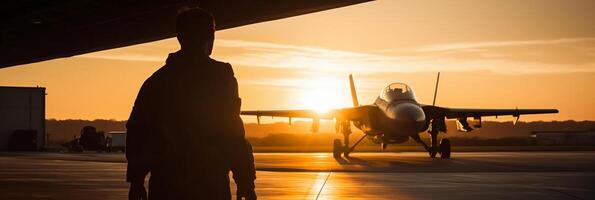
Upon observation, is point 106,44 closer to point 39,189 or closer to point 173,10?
point 173,10

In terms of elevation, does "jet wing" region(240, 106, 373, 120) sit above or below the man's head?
below

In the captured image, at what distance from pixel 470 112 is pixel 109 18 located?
20631 mm

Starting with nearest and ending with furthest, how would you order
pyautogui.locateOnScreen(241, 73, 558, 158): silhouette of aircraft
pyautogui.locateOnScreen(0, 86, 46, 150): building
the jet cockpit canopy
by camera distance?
pyautogui.locateOnScreen(241, 73, 558, 158): silhouette of aircraft → the jet cockpit canopy → pyautogui.locateOnScreen(0, 86, 46, 150): building

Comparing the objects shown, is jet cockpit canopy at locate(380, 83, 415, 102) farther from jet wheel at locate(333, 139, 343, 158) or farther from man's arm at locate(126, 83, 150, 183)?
man's arm at locate(126, 83, 150, 183)

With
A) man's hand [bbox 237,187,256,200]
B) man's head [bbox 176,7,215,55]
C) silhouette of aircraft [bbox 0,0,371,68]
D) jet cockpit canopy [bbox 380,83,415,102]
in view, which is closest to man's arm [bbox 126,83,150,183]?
man's head [bbox 176,7,215,55]

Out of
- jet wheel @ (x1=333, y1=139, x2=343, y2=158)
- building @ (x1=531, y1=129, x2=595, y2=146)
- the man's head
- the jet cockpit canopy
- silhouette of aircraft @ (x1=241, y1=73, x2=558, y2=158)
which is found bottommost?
building @ (x1=531, y1=129, x2=595, y2=146)

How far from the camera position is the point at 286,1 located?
64.6 feet

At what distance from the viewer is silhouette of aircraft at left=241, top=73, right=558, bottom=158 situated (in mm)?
31411

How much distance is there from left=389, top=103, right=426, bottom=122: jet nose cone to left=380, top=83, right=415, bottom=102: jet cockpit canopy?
3.33ft

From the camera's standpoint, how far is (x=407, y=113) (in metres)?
30.8

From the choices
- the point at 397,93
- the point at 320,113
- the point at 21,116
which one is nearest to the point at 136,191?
the point at 397,93

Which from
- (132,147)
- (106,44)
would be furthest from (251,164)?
(106,44)

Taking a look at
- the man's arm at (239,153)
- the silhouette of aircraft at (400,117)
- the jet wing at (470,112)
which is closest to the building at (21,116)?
the silhouette of aircraft at (400,117)

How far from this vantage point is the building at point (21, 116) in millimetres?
57625
